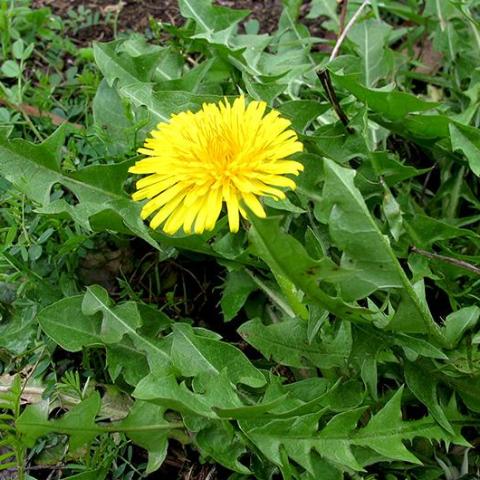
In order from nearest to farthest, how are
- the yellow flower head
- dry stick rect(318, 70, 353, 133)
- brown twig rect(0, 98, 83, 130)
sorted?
the yellow flower head → dry stick rect(318, 70, 353, 133) → brown twig rect(0, 98, 83, 130)

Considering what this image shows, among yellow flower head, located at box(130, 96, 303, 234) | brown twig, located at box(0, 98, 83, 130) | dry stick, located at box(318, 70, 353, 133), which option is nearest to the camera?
yellow flower head, located at box(130, 96, 303, 234)

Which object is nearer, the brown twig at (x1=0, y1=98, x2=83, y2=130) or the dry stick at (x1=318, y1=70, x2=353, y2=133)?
the dry stick at (x1=318, y1=70, x2=353, y2=133)

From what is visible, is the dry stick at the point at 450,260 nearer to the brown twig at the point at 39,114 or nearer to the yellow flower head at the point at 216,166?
the yellow flower head at the point at 216,166

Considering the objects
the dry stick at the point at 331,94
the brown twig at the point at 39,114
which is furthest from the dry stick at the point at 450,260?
the brown twig at the point at 39,114

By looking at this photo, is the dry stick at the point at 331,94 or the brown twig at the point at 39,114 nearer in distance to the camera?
the dry stick at the point at 331,94

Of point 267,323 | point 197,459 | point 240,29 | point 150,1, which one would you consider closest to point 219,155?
point 267,323

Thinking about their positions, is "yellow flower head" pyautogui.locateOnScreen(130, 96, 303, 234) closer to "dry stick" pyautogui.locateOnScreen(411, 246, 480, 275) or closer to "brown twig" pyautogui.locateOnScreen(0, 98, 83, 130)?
"dry stick" pyautogui.locateOnScreen(411, 246, 480, 275)

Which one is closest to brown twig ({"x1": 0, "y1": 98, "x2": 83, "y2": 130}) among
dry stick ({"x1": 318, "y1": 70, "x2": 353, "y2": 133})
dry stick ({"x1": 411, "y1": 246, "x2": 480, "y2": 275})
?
dry stick ({"x1": 318, "y1": 70, "x2": 353, "y2": 133})

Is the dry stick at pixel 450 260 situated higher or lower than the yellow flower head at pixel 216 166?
lower

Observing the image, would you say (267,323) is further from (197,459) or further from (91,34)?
(91,34)

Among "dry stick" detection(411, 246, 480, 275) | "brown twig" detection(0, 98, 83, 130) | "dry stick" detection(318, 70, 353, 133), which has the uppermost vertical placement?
"dry stick" detection(318, 70, 353, 133)
